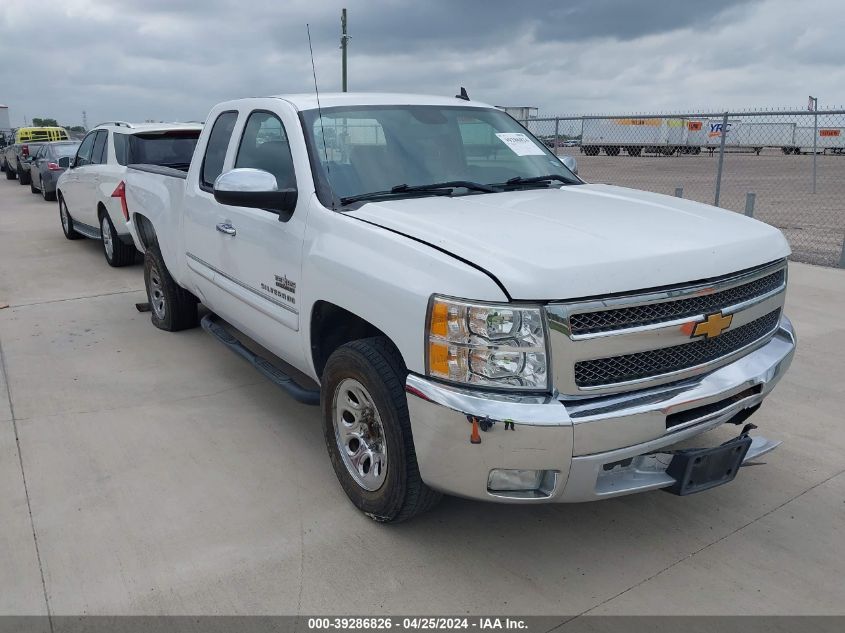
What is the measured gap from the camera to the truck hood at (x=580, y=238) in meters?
2.56

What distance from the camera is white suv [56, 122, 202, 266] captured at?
26.6 feet

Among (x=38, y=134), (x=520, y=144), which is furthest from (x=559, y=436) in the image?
(x=38, y=134)

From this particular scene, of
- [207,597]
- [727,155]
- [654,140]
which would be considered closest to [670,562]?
[207,597]

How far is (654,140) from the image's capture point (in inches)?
1047

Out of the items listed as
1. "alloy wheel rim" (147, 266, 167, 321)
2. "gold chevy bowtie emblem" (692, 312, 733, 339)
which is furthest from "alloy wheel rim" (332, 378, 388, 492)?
"alloy wheel rim" (147, 266, 167, 321)

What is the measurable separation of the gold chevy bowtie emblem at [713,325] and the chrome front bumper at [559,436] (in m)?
0.20

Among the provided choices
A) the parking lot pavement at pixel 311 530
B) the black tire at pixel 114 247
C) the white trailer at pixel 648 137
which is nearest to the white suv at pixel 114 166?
the black tire at pixel 114 247

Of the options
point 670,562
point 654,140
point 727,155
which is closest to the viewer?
point 670,562

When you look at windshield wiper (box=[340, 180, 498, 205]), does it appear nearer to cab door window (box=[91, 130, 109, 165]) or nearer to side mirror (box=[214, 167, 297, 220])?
side mirror (box=[214, 167, 297, 220])

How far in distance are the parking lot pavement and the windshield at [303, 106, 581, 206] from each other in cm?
157

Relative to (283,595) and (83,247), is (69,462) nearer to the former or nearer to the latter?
(283,595)

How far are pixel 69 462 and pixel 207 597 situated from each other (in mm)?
1539

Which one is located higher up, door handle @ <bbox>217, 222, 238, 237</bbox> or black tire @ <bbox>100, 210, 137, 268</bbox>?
door handle @ <bbox>217, 222, 238, 237</bbox>

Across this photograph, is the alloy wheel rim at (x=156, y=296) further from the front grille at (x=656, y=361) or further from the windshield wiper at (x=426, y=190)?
the front grille at (x=656, y=361)
